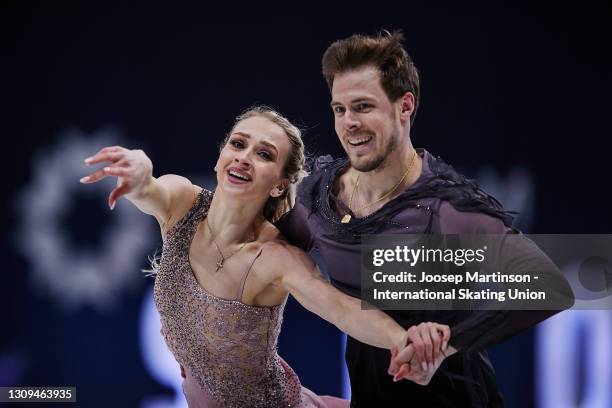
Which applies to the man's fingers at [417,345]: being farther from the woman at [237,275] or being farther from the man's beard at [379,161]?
the man's beard at [379,161]

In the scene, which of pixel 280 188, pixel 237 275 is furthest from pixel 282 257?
pixel 280 188

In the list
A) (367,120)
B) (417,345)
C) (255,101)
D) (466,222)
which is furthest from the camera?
(255,101)

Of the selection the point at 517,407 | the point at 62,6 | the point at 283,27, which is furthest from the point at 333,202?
the point at 62,6

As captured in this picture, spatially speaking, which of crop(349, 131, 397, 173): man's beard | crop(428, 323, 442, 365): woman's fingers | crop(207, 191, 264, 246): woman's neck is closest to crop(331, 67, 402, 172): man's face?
crop(349, 131, 397, 173): man's beard

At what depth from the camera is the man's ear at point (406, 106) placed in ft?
8.38

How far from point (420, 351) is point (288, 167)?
0.81 m

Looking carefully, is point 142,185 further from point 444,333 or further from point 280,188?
point 444,333

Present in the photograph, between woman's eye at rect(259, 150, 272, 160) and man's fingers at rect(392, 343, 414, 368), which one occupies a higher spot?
woman's eye at rect(259, 150, 272, 160)

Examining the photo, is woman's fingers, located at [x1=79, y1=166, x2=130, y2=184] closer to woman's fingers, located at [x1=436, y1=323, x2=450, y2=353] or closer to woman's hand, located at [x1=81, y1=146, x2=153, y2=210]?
woman's hand, located at [x1=81, y1=146, x2=153, y2=210]

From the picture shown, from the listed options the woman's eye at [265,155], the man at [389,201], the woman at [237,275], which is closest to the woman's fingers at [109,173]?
the woman at [237,275]

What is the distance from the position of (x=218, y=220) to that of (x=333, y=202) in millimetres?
383

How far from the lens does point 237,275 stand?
2598 mm

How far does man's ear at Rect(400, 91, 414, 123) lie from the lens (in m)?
2.55

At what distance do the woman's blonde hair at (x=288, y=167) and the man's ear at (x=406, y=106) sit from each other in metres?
0.38
